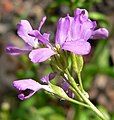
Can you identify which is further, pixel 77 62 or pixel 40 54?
pixel 77 62

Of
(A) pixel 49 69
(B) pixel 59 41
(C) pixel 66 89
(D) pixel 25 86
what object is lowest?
(A) pixel 49 69

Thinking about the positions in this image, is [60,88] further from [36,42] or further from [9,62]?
[9,62]

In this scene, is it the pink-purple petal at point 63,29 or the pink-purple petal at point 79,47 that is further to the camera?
the pink-purple petal at point 63,29

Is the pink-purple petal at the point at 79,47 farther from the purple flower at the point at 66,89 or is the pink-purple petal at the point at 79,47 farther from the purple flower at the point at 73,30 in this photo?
the purple flower at the point at 66,89

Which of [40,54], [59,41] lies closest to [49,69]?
[59,41]

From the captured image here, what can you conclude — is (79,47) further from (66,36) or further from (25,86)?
(25,86)

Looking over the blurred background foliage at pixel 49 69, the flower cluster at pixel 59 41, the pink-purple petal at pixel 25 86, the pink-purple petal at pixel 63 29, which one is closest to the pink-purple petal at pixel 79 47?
the flower cluster at pixel 59 41

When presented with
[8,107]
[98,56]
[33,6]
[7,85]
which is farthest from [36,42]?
[33,6]
